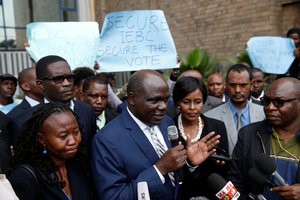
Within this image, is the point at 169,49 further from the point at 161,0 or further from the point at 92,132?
the point at 161,0

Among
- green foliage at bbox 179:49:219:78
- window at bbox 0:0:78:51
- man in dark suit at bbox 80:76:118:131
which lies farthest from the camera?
green foliage at bbox 179:49:219:78

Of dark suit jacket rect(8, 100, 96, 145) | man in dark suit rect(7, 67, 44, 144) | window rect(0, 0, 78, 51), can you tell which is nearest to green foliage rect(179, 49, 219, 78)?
window rect(0, 0, 78, 51)

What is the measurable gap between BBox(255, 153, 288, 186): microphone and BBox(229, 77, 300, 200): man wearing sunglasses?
0.37 m

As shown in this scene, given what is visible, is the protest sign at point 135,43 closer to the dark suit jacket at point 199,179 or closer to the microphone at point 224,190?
the dark suit jacket at point 199,179

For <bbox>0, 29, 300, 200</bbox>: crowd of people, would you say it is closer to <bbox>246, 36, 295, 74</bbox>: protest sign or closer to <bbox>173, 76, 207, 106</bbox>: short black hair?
<bbox>173, 76, 207, 106</bbox>: short black hair

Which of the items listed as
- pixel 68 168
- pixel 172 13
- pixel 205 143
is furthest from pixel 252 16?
pixel 68 168

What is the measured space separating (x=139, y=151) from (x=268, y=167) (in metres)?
0.76

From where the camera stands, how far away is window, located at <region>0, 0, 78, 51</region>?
→ 26.3 feet

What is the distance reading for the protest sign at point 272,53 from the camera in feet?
18.7

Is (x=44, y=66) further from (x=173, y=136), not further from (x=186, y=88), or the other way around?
(x=173, y=136)

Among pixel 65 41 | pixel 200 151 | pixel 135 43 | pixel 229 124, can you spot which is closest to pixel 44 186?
pixel 200 151

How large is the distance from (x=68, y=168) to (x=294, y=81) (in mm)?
1624

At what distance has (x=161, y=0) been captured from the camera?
35.8 feet

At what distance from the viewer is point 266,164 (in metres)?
1.89
